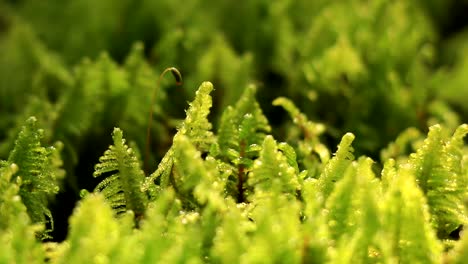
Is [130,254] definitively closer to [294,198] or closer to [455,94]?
[294,198]

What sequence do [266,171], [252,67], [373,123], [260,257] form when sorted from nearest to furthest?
[260,257], [266,171], [373,123], [252,67]

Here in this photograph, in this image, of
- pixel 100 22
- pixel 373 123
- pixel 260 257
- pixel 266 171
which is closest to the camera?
pixel 260 257

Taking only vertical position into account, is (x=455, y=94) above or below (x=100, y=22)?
below

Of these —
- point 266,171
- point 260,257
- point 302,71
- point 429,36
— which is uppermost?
point 429,36

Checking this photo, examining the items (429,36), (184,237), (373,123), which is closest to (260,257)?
(184,237)

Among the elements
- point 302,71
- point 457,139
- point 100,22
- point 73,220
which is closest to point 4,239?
point 73,220

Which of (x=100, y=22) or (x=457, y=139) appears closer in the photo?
(x=457, y=139)

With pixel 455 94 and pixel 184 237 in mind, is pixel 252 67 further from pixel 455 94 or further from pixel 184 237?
pixel 184 237
